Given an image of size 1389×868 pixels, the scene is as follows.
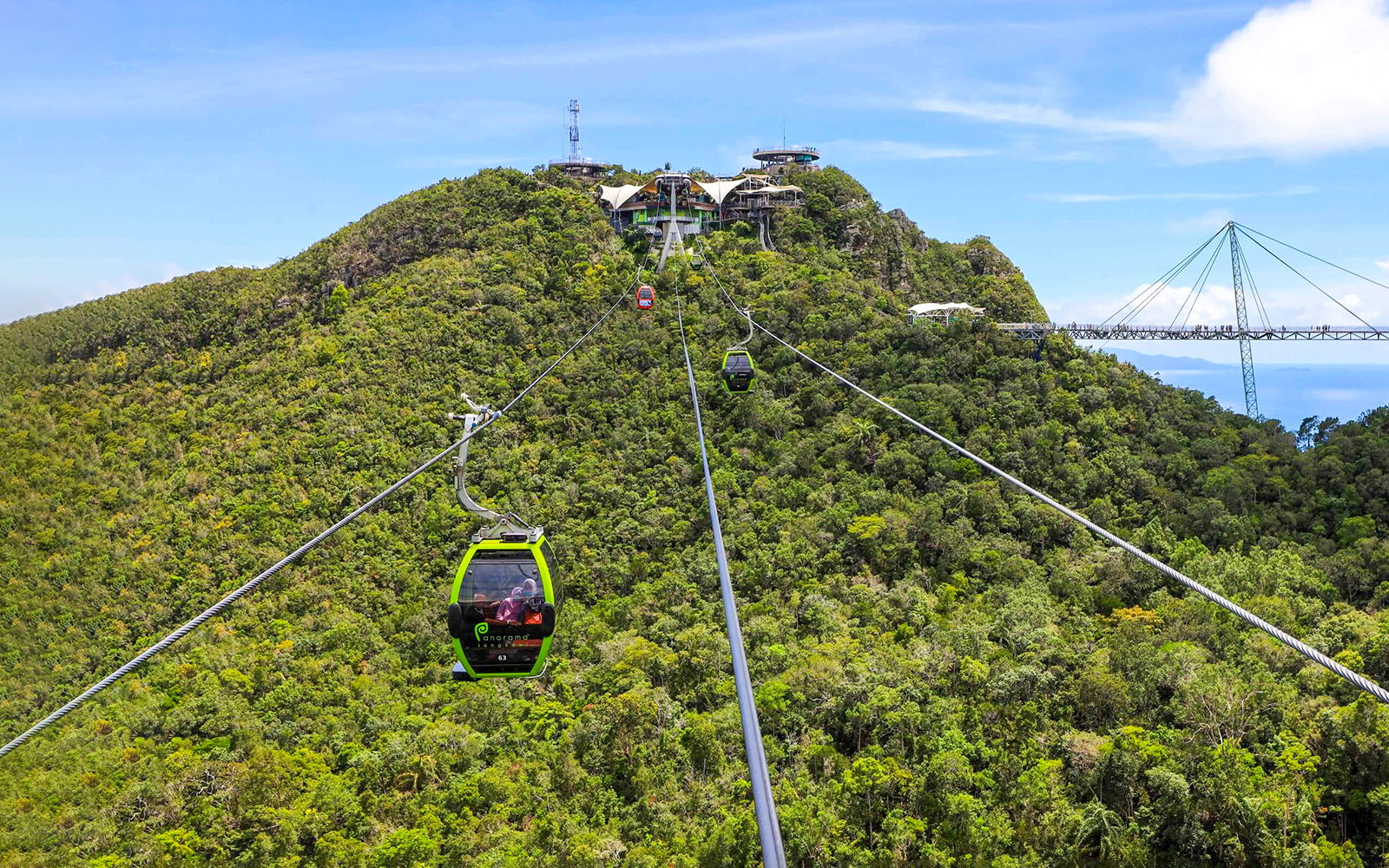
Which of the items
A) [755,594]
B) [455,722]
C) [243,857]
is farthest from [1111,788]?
[243,857]

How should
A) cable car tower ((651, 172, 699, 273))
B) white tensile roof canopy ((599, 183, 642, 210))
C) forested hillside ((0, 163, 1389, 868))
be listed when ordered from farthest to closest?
1. white tensile roof canopy ((599, 183, 642, 210))
2. cable car tower ((651, 172, 699, 273))
3. forested hillside ((0, 163, 1389, 868))

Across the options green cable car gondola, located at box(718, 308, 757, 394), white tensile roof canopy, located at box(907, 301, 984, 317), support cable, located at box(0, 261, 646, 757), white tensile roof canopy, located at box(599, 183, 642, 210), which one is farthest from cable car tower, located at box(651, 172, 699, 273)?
support cable, located at box(0, 261, 646, 757)

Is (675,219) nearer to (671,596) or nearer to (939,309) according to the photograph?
(939,309)

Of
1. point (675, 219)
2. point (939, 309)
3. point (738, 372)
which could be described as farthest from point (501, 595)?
point (675, 219)

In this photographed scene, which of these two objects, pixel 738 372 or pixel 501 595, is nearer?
pixel 501 595

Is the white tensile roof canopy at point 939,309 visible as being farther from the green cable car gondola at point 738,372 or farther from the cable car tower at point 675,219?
the cable car tower at point 675,219

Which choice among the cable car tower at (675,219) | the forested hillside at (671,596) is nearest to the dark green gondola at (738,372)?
the forested hillside at (671,596)

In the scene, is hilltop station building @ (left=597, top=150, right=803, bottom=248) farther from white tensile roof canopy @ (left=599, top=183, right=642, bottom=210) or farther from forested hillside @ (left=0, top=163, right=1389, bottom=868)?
forested hillside @ (left=0, top=163, right=1389, bottom=868)
